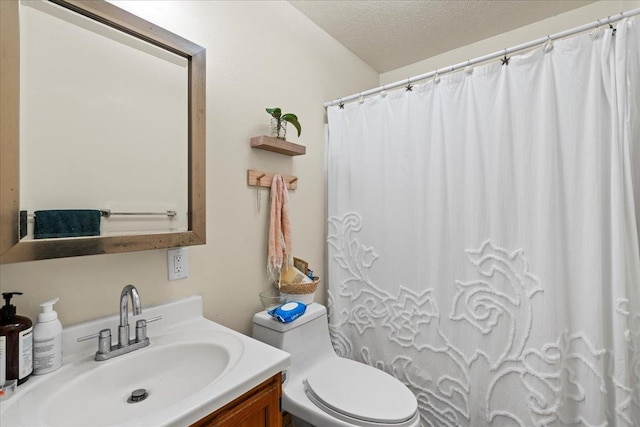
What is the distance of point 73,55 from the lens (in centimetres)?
94

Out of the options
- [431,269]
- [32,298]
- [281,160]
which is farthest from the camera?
[281,160]

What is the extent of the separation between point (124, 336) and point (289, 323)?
0.63m

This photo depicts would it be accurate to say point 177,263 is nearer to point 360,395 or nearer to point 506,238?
point 360,395

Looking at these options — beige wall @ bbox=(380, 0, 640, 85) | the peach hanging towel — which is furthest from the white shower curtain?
beige wall @ bbox=(380, 0, 640, 85)

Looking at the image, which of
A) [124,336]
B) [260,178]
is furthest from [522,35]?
[124,336]

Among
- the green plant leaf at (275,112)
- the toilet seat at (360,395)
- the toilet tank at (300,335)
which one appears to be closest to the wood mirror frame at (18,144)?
the green plant leaf at (275,112)

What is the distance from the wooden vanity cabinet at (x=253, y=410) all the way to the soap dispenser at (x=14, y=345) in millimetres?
460

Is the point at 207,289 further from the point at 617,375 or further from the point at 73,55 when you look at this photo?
the point at 617,375

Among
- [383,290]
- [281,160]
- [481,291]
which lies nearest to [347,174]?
[281,160]

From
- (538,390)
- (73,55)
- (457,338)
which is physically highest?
(73,55)

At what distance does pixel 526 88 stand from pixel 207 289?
160 centimetres

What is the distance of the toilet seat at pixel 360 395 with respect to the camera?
45.7 inches

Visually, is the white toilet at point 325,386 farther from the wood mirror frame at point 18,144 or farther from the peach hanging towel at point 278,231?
the wood mirror frame at point 18,144

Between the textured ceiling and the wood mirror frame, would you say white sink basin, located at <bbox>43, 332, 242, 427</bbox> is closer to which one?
the wood mirror frame
